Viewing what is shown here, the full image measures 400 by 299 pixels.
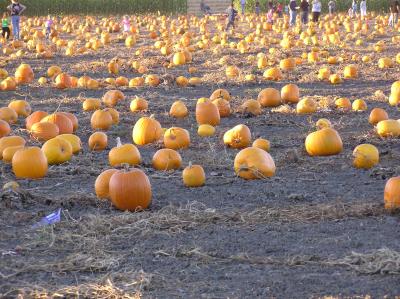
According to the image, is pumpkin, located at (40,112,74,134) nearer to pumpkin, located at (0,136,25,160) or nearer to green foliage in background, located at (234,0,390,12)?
pumpkin, located at (0,136,25,160)

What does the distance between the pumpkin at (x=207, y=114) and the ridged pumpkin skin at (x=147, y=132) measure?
120 centimetres

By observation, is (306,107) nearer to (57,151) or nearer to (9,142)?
(57,151)

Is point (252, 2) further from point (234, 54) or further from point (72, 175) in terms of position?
point (72, 175)

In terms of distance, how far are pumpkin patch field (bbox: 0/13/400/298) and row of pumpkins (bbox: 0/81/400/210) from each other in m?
0.01

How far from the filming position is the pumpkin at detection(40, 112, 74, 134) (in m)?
8.28

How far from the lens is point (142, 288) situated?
4.02 meters

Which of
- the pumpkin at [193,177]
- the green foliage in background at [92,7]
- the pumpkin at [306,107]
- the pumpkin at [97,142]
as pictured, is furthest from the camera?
the green foliage in background at [92,7]

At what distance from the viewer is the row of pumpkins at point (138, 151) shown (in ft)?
18.5

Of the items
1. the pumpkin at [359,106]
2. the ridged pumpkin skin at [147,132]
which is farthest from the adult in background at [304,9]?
the ridged pumpkin skin at [147,132]

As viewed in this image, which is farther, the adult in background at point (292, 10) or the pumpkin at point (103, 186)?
the adult in background at point (292, 10)

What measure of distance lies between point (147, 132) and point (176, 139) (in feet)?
1.41

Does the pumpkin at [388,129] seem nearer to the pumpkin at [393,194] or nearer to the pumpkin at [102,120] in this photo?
the pumpkin at [393,194]

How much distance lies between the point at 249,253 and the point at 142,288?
0.86 m

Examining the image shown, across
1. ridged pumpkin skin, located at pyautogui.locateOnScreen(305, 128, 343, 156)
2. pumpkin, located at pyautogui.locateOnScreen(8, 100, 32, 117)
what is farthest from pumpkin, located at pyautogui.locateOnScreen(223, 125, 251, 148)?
pumpkin, located at pyautogui.locateOnScreen(8, 100, 32, 117)
